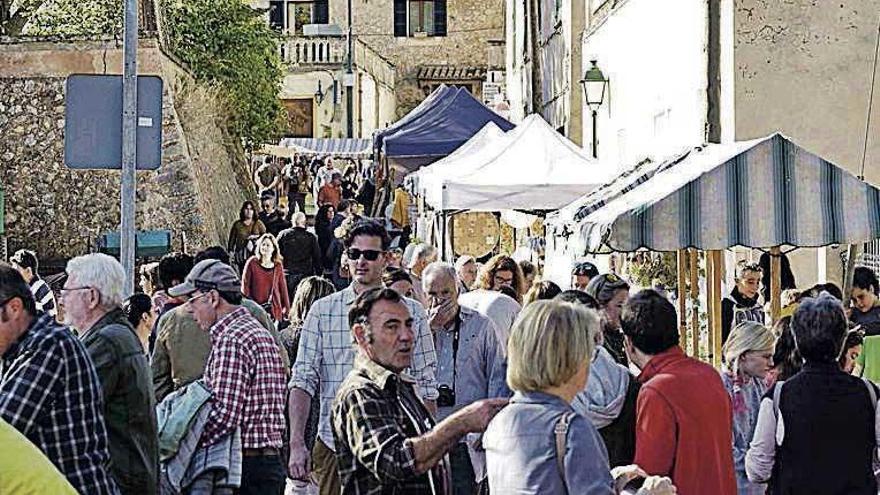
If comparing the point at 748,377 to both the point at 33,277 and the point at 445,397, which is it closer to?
the point at 445,397

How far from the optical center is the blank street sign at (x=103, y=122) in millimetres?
9180

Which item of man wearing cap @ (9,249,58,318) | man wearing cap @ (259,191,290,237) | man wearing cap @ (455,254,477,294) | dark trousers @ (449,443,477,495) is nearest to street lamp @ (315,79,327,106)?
man wearing cap @ (259,191,290,237)

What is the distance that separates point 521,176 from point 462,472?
267 inches

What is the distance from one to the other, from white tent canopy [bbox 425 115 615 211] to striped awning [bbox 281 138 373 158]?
1194 inches

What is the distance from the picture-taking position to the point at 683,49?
1566cm

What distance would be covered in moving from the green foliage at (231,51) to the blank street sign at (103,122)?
1759 centimetres

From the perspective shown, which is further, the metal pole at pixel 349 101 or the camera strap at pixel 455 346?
the metal pole at pixel 349 101

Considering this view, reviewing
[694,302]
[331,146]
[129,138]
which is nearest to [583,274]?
[694,302]

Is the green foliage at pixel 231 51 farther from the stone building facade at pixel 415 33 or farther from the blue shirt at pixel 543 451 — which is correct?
the stone building facade at pixel 415 33

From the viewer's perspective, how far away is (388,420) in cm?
528

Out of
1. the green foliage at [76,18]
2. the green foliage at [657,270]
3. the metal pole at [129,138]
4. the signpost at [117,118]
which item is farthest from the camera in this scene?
the green foliage at [76,18]

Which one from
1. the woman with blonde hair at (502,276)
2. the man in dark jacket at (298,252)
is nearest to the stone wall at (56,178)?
the man in dark jacket at (298,252)

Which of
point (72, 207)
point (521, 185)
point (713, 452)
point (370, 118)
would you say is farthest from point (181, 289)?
point (370, 118)

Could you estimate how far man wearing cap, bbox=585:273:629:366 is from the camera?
7758mm
